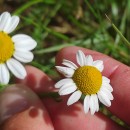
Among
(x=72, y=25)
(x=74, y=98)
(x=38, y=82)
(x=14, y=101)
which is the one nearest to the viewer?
(x=74, y=98)

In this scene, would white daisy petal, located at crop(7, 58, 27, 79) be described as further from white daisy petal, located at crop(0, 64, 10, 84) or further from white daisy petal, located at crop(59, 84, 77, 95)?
white daisy petal, located at crop(59, 84, 77, 95)

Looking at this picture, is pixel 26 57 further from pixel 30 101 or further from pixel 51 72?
pixel 51 72

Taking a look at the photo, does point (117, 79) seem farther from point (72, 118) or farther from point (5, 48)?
point (5, 48)

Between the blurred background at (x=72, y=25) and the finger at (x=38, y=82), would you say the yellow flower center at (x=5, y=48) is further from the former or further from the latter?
the blurred background at (x=72, y=25)

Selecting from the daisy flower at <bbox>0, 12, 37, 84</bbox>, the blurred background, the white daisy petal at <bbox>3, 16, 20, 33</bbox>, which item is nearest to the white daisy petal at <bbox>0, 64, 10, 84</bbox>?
the daisy flower at <bbox>0, 12, 37, 84</bbox>

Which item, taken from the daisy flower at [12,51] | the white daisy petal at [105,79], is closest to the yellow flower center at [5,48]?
the daisy flower at [12,51]

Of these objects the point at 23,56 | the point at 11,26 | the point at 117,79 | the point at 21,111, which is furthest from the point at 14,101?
the point at 117,79
